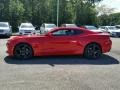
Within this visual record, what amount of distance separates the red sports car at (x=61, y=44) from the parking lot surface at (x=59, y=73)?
33 cm

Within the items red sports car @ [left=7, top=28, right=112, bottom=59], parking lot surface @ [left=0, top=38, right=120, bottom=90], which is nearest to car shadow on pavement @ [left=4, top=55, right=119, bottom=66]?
parking lot surface @ [left=0, top=38, right=120, bottom=90]

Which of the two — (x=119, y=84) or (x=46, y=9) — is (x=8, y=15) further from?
(x=119, y=84)

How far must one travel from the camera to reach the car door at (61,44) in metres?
13.0

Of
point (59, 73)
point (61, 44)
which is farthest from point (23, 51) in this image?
point (59, 73)

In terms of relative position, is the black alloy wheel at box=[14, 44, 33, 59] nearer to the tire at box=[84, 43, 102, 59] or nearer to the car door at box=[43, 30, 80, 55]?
the car door at box=[43, 30, 80, 55]

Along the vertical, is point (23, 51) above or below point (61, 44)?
below

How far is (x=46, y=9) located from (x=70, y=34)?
3721 centimetres

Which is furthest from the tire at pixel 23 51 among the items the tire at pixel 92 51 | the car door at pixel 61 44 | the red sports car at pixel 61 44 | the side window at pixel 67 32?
the tire at pixel 92 51

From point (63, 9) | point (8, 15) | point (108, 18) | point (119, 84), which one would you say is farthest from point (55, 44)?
point (108, 18)

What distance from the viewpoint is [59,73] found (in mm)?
9727

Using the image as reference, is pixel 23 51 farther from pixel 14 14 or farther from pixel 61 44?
pixel 14 14

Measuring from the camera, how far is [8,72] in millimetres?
9797

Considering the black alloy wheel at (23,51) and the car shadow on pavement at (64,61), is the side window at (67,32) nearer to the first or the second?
the car shadow on pavement at (64,61)

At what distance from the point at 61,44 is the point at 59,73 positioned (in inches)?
138
